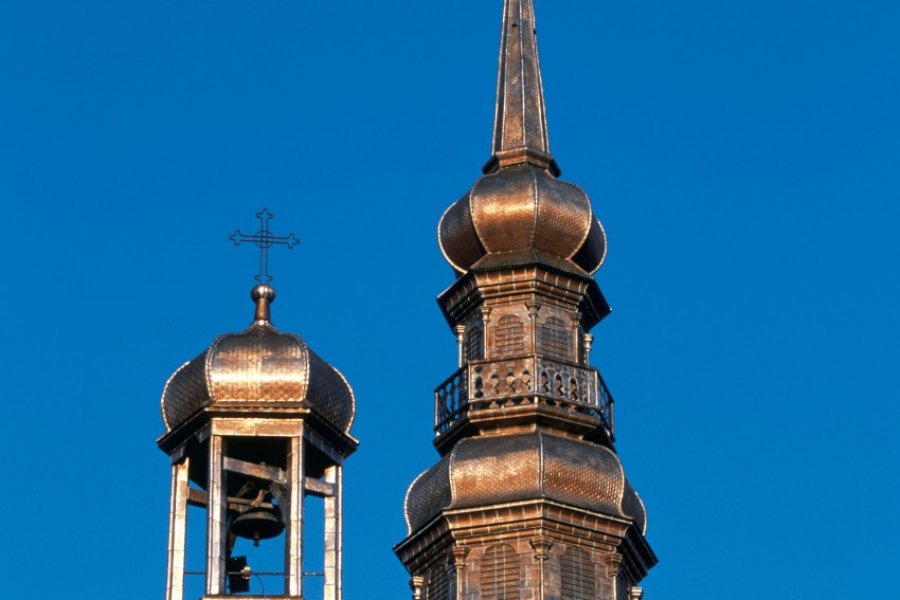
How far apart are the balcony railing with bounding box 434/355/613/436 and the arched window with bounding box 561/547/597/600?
3.78 metres

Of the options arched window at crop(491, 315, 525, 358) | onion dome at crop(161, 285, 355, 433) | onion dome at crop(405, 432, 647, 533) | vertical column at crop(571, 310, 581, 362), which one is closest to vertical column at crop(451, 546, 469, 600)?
onion dome at crop(405, 432, 647, 533)

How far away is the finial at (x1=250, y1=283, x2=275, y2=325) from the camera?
64000mm

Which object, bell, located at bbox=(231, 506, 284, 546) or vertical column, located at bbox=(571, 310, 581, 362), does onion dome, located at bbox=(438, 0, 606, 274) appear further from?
bell, located at bbox=(231, 506, 284, 546)

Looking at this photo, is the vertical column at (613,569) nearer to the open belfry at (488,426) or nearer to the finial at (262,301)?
the open belfry at (488,426)

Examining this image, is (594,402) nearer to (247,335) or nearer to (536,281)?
(536,281)

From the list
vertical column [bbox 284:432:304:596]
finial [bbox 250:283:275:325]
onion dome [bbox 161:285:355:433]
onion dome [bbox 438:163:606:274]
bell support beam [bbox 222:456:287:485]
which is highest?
onion dome [bbox 438:163:606:274]

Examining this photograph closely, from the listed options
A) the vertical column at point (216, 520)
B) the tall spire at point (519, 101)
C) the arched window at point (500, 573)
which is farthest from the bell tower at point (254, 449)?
the tall spire at point (519, 101)

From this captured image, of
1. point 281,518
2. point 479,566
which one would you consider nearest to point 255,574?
point 281,518

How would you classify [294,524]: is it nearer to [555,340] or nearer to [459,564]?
[459,564]

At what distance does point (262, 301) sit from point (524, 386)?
13702mm

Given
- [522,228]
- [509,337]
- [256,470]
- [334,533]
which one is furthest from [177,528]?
[522,228]

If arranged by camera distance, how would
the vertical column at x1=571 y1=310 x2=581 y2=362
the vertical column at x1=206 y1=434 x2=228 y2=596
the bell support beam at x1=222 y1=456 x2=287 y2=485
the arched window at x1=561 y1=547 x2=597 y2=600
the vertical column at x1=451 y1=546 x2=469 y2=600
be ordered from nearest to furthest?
the vertical column at x1=206 y1=434 x2=228 y2=596 < the bell support beam at x1=222 y1=456 x2=287 y2=485 < the arched window at x1=561 y1=547 x2=597 y2=600 < the vertical column at x1=451 y1=546 x2=469 y2=600 < the vertical column at x1=571 y1=310 x2=581 y2=362

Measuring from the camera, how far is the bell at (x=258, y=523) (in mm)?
62250

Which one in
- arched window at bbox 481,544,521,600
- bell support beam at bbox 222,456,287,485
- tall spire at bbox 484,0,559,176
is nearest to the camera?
bell support beam at bbox 222,456,287,485
